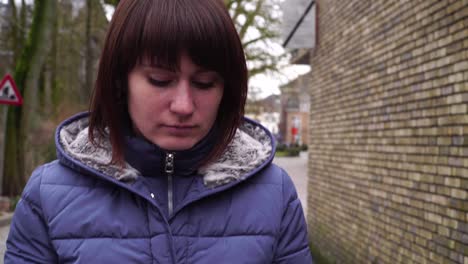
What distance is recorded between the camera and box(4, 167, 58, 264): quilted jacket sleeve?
1.41m

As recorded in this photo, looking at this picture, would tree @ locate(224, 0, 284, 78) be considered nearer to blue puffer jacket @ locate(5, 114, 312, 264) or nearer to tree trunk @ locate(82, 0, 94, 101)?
tree trunk @ locate(82, 0, 94, 101)

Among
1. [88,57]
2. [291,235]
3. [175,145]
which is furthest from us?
[88,57]

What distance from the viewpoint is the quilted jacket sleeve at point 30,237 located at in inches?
55.3

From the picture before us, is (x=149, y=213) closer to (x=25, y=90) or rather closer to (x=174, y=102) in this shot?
Result: (x=174, y=102)

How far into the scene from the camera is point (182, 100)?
134 centimetres

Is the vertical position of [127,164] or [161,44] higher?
[161,44]

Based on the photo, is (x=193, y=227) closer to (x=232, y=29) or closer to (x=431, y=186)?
(x=232, y=29)

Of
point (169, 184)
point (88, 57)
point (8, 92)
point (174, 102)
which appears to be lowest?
point (169, 184)

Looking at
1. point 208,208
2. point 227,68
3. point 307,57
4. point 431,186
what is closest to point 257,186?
point 208,208

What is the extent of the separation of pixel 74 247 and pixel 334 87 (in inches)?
248

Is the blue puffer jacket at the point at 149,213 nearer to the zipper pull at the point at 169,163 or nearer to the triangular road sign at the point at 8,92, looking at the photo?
the zipper pull at the point at 169,163

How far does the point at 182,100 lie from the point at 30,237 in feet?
1.77

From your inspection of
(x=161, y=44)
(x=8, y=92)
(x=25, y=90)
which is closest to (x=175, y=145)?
(x=161, y=44)

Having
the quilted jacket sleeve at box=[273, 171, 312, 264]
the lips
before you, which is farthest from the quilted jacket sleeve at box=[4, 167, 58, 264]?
the quilted jacket sleeve at box=[273, 171, 312, 264]
